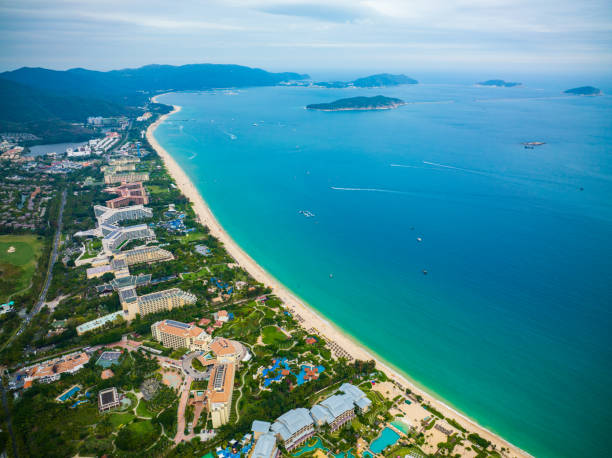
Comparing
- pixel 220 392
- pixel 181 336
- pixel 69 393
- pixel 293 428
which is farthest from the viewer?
pixel 181 336

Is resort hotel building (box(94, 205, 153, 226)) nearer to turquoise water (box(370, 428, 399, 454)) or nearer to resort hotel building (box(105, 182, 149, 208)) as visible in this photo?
resort hotel building (box(105, 182, 149, 208))

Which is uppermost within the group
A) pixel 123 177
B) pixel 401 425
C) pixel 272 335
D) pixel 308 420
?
pixel 123 177

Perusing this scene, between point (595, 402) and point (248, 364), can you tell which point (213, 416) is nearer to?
point (248, 364)

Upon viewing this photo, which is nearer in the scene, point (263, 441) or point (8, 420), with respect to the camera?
point (263, 441)

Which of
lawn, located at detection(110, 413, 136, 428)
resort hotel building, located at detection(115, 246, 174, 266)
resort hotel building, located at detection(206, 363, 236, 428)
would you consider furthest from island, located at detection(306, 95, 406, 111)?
lawn, located at detection(110, 413, 136, 428)

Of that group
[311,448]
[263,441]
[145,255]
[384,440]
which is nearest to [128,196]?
[145,255]

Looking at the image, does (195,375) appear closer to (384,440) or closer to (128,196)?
(384,440)

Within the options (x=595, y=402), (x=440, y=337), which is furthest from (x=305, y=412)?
(x=595, y=402)
